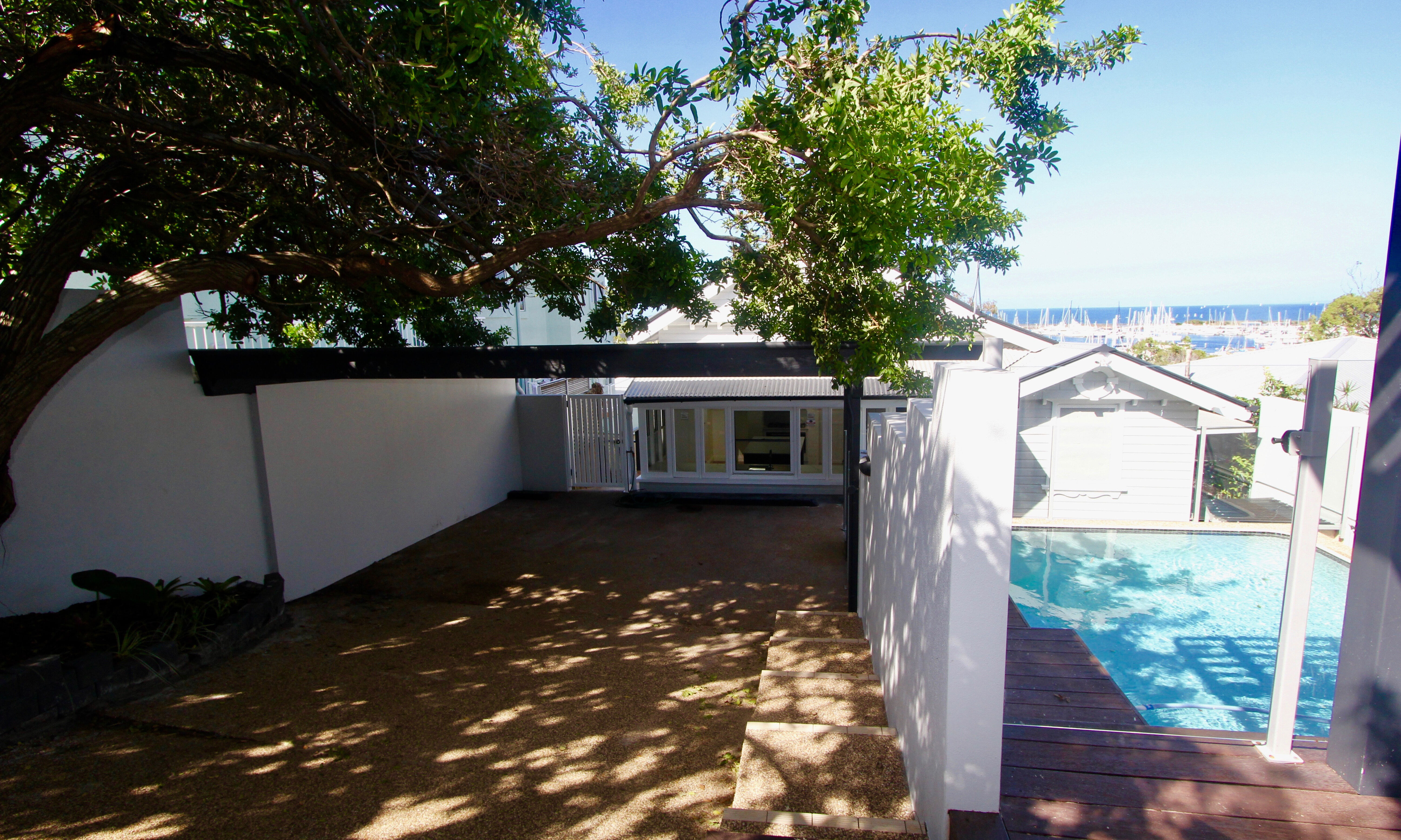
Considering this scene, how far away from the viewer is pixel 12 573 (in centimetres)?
488

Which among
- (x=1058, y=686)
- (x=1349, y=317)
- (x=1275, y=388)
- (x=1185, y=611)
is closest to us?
(x=1058, y=686)

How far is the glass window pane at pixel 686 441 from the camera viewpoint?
40.2 ft

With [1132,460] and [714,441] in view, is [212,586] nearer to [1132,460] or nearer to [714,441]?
[714,441]

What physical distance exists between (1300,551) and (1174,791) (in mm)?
1067

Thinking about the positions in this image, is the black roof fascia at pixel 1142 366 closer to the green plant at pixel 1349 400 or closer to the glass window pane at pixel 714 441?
the green plant at pixel 1349 400

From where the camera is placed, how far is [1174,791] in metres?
2.05

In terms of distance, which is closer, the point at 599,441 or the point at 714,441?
the point at 714,441

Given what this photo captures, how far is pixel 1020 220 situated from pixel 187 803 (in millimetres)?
6435

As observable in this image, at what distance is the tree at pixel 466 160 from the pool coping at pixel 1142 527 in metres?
6.15

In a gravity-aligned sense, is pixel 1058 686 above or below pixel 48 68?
below

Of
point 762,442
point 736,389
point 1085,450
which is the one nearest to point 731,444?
point 762,442

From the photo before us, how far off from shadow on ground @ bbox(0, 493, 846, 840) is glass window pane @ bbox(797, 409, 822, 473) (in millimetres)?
4325

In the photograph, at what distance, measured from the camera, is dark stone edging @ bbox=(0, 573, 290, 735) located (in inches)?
153

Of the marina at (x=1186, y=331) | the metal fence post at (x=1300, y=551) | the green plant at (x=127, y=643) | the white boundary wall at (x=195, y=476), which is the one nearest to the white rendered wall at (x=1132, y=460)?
the marina at (x=1186, y=331)
